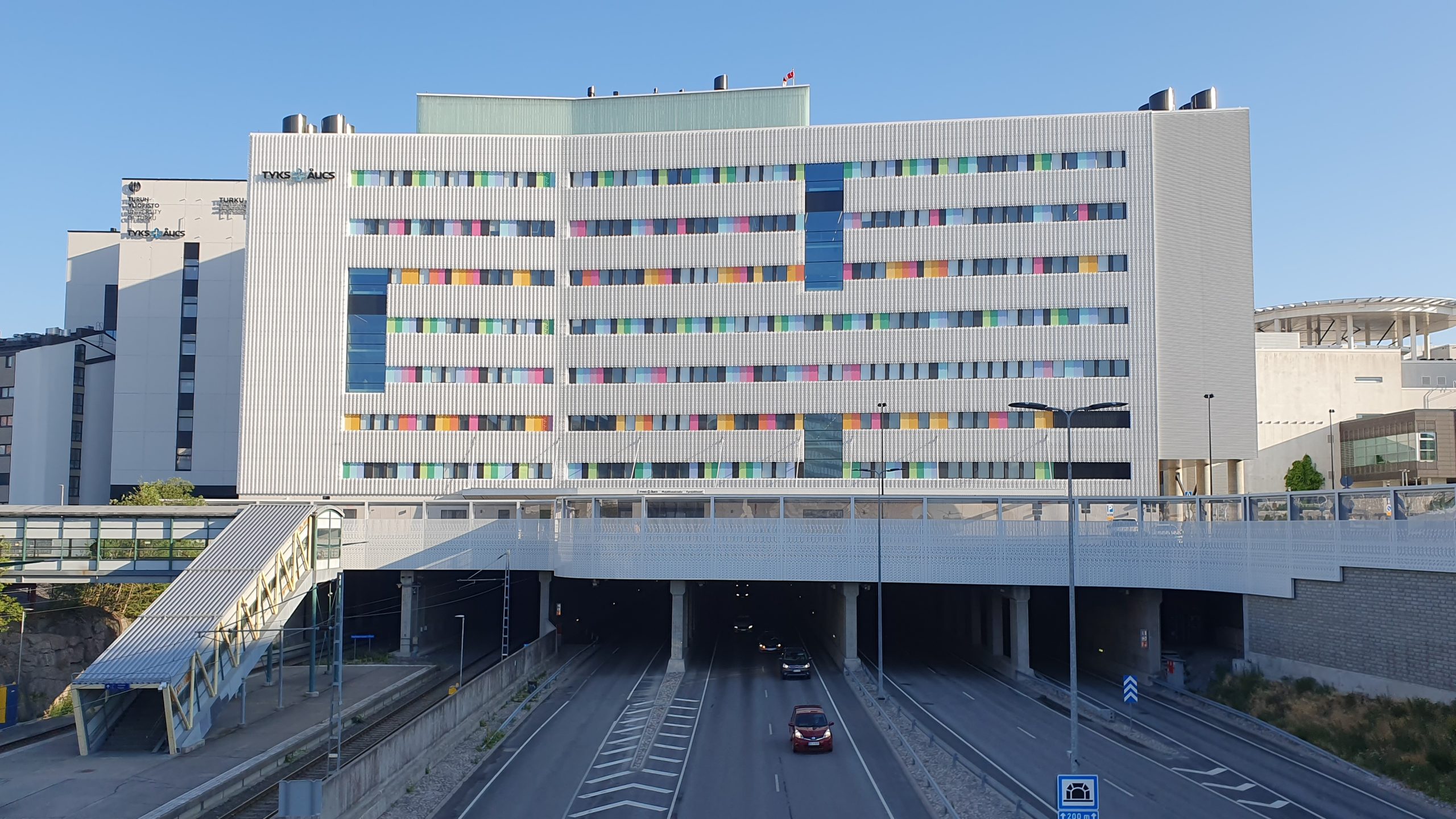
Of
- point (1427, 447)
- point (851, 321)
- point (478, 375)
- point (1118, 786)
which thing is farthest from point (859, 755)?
point (1427, 447)

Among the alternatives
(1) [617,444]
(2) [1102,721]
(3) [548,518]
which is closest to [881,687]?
(2) [1102,721]

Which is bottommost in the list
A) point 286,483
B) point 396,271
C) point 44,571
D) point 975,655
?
point 975,655

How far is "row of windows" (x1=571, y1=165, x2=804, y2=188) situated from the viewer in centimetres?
7600

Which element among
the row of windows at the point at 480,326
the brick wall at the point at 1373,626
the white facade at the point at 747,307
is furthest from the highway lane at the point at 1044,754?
the row of windows at the point at 480,326

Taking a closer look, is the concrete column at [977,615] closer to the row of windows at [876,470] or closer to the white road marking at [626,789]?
the row of windows at [876,470]

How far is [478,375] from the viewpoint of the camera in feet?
250

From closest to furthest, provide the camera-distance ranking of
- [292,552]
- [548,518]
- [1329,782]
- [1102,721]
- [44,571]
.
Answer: [1329,782]
[1102,721]
[292,552]
[44,571]
[548,518]

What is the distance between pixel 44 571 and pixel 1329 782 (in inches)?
2393

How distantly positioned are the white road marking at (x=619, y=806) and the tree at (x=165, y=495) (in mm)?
53243

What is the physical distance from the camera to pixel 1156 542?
55406 mm

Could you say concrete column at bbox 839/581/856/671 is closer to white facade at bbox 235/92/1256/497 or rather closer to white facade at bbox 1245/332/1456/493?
white facade at bbox 235/92/1256/497

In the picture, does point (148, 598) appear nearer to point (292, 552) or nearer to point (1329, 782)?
point (292, 552)

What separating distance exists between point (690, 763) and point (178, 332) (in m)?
80.7

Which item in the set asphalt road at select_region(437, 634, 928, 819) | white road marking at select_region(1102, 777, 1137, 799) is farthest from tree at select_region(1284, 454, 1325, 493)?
white road marking at select_region(1102, 777, 1137, 799)
